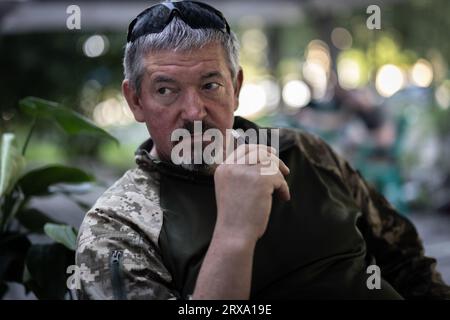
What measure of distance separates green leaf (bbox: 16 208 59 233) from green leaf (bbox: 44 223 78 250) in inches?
14.3

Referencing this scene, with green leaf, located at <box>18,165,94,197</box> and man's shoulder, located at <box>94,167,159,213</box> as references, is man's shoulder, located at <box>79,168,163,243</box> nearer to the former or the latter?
man's shoulder, located at <box>94,167,159,213</box>

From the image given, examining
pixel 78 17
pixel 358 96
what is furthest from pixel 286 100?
pixel 78 17

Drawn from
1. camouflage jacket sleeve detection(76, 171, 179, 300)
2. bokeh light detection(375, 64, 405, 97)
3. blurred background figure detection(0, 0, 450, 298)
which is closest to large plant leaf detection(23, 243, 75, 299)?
camouflage jacket sleeve detection(76, 171, 179, 300)

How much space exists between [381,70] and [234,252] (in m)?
13.0

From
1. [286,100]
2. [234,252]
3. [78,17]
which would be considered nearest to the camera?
[234,252]

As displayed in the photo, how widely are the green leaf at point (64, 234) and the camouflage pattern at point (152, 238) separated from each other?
10.4 inches

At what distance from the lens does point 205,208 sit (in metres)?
1.45

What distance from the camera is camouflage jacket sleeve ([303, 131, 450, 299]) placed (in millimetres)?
1769

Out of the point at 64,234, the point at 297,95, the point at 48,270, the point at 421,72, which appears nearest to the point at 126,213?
the point at 64,234

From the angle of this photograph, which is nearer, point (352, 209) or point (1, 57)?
point (352, 209)

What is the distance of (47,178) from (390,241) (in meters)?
1.14

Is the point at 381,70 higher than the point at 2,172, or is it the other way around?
the point at 381,70
